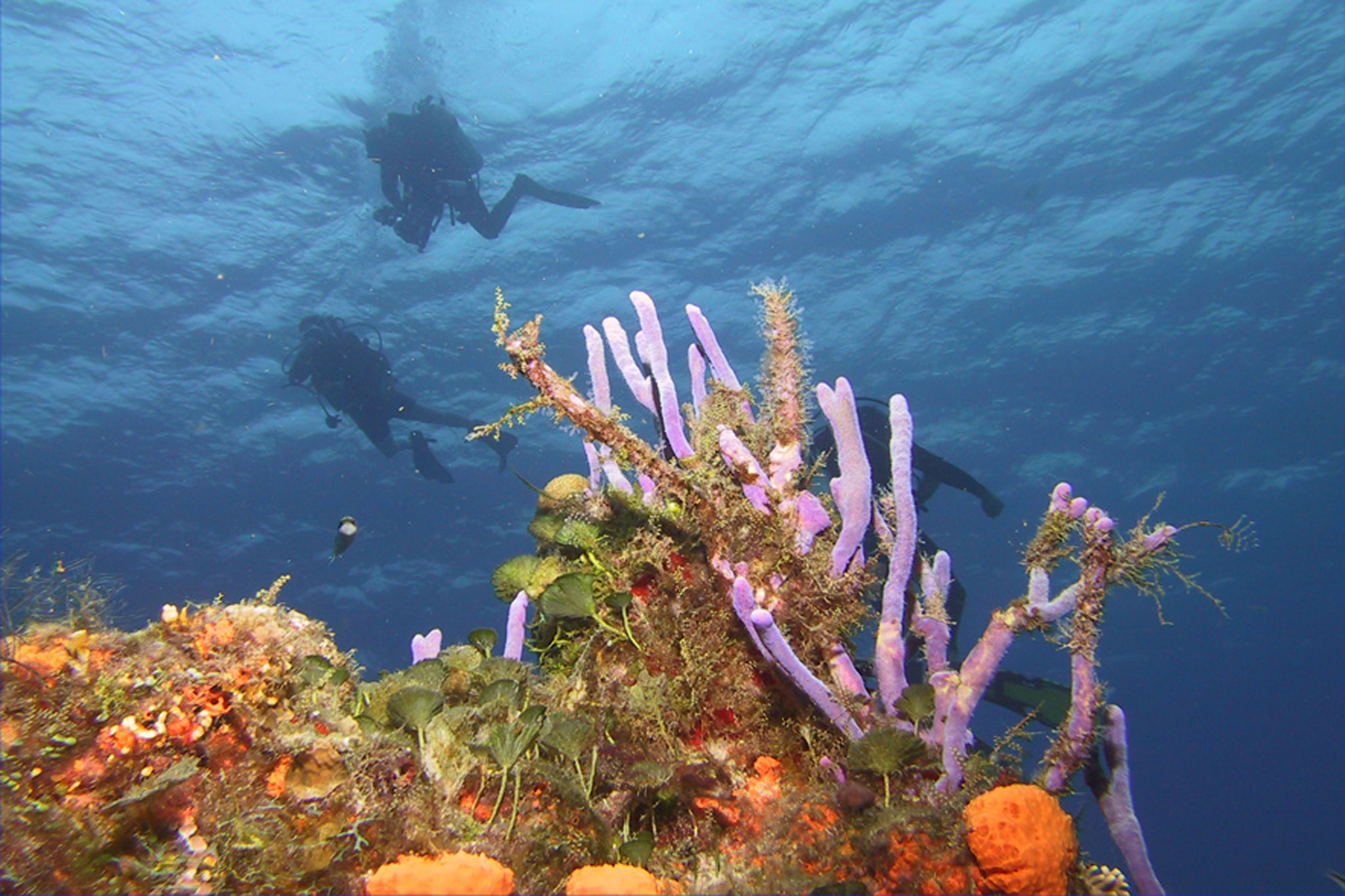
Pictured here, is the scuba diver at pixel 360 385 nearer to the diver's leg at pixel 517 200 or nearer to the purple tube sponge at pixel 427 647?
the diver's leg at pixel 517 200

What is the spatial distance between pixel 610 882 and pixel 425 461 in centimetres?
1263

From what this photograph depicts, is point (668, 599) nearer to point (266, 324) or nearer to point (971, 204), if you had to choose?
point (971, 204)

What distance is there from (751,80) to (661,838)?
57.6ft

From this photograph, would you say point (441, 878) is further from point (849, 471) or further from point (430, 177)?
point (430, 177)

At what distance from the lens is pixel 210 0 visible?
1324 centimetres

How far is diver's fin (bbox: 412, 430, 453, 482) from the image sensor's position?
12484mm

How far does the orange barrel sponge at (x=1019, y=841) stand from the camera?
1.96 metres

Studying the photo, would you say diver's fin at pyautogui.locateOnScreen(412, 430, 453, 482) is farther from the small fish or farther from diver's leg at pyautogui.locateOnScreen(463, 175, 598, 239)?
the small fish

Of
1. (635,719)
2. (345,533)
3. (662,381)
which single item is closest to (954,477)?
(662,381)

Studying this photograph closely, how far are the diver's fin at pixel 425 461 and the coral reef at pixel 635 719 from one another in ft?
33.8

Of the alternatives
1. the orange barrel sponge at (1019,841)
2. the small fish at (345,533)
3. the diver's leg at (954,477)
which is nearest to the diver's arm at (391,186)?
the small fish at (345,533)

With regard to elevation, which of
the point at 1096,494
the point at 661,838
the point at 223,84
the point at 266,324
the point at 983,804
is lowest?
the point at 661,838

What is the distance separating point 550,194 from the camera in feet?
39.2

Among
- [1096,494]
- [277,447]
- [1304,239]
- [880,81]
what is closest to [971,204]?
[880,81]
